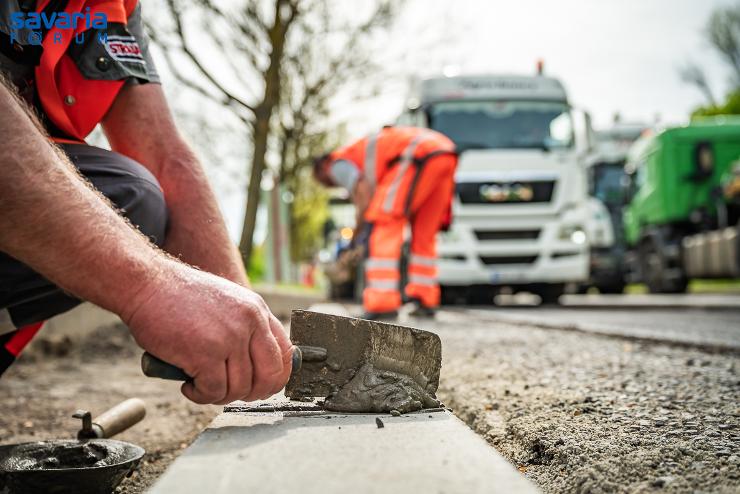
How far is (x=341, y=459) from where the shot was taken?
4.06 feet

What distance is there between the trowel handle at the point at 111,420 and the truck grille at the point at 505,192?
7.71 metres

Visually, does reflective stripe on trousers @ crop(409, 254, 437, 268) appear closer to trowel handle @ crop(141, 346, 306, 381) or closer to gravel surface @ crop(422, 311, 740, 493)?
gravel surface @ crop(422, 311, 740, 493)

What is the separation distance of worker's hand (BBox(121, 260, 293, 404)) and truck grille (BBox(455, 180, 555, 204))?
854 centimetres

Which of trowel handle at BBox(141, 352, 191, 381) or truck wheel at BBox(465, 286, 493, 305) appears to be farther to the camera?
truck wheel at BBox(465, 286, 493, 305)

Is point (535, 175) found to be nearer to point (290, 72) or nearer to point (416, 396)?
point (290, 72)

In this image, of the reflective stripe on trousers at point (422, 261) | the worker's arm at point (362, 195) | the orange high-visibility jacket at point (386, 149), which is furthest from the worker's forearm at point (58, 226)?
the reflective stripe on trousers at point (422, 261)

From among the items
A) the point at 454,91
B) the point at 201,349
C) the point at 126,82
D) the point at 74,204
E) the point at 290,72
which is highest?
the point at 290,72

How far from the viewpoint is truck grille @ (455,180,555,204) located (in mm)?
9719

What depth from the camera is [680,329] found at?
5121 mm

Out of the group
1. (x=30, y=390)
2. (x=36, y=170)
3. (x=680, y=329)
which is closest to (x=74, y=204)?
(x=36, y=170)

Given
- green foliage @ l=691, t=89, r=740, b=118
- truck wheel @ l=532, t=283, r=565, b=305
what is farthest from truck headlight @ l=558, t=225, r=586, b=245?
green foliage @ l=691, t=89, r=740, b=118

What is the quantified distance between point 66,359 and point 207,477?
12.3ft

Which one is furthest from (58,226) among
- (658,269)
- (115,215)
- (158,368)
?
(658,269)

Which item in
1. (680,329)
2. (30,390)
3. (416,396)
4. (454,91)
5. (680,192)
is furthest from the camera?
(680,192)
